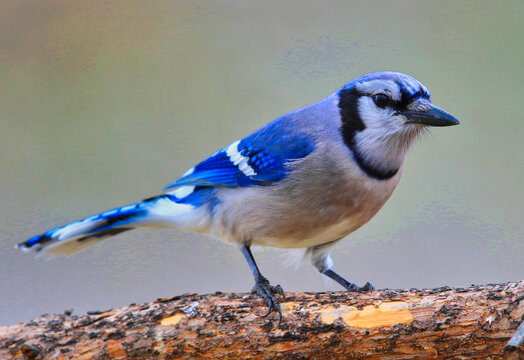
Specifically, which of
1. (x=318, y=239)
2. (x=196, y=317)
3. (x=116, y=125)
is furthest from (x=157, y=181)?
(x=196, y=317)

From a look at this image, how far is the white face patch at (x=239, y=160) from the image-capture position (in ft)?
8.39

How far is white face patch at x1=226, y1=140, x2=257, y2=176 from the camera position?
2557 mm

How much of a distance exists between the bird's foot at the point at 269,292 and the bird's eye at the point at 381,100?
0.76m

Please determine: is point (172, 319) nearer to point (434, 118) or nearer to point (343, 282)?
point (343, 282)

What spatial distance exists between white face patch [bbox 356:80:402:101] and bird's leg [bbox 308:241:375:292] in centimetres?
64

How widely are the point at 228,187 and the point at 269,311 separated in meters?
0.70

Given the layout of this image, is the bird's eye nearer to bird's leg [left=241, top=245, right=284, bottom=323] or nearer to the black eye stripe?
the black eye stripe

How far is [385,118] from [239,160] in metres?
0.63

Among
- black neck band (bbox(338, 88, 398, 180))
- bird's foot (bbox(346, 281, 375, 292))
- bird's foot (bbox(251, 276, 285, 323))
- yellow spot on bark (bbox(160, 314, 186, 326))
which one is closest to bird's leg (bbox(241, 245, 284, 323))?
bird's foot (bbox(251, 276, 285, 323))

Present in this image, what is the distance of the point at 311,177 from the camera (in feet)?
7.73

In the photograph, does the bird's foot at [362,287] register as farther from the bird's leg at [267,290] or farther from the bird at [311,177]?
the bird's leg at [267,290]

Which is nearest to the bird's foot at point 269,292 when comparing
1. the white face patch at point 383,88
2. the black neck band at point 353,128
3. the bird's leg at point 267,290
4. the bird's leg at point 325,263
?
the bird's leg at point 267,290

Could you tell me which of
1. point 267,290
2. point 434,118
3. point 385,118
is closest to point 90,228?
point 267,290

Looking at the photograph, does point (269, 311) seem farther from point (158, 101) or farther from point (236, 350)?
point (158, 101)
